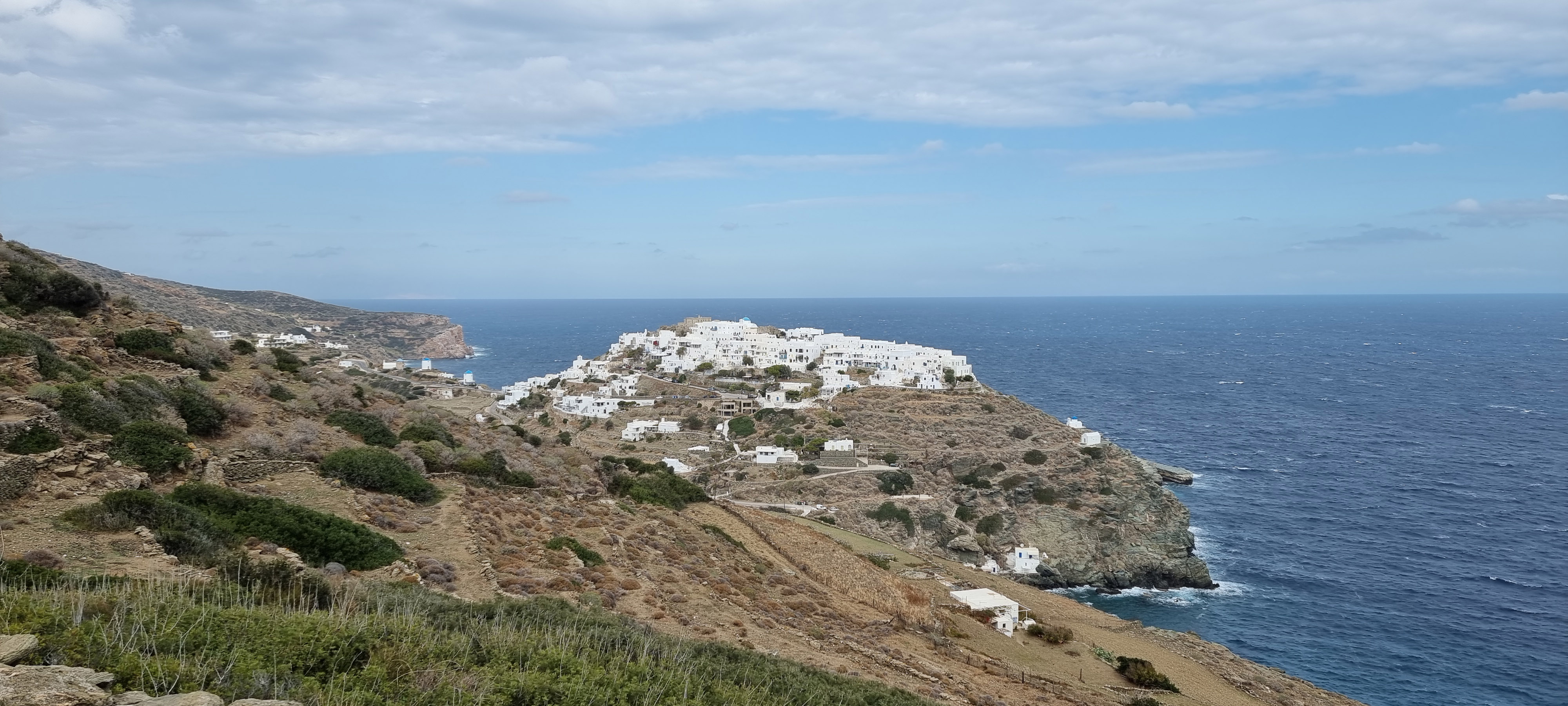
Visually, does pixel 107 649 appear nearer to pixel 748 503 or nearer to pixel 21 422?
pixel 21 422

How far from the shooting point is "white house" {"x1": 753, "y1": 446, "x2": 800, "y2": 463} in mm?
56500

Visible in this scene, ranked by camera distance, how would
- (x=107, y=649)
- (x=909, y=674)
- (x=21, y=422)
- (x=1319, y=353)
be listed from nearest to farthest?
(x=107, y=649) < (x=21, y=422) < (x=909, y=674) < (x=1319, y=353)

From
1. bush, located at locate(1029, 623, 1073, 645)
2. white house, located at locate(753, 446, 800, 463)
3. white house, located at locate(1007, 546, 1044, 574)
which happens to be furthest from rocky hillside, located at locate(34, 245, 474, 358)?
bush, located at locate(1029, 623, 1073, 645)

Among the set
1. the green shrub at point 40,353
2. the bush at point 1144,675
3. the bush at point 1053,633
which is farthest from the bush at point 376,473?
the bush at point 1144,675

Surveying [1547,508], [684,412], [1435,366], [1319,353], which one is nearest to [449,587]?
[684,412]

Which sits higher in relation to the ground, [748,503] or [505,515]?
[505,515]

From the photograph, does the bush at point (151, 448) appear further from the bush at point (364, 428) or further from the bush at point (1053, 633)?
the bush at point (1053, 633)

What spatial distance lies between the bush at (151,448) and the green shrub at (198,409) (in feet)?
7.13

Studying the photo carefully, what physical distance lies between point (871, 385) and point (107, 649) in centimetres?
6775

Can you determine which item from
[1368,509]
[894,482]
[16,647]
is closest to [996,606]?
[16,647]

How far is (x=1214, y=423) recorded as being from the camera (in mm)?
82500

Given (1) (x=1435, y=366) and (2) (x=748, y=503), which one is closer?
(2) (x=748, y=503)

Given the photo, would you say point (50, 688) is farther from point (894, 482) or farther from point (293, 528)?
point (894, 482)

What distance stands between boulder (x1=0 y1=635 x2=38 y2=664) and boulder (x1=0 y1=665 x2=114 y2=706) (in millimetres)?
353
